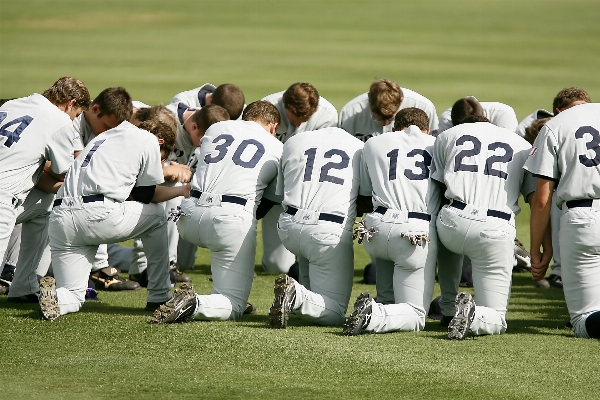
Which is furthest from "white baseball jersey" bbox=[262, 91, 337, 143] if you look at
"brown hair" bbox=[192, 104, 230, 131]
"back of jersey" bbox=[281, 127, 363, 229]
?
"back of jersey" bbox=[281, 127, 363, 229]

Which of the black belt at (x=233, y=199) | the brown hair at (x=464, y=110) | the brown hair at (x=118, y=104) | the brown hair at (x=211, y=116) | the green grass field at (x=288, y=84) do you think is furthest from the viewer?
the brown hair at (x=211, y=116)

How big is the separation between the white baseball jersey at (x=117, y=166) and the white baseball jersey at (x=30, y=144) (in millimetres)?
199

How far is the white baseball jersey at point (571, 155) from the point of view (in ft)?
22.9

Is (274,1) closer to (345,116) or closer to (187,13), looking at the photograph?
(187,13)

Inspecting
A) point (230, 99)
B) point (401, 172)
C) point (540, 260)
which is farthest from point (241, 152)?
point (540, 260)

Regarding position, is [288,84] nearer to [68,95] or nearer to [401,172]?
[68,95]

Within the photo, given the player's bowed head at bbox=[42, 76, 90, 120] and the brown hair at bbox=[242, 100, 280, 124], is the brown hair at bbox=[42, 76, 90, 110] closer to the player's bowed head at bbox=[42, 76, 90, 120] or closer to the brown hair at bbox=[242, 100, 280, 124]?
the player's bowed head at bbox=[42, 76, 90, 120]

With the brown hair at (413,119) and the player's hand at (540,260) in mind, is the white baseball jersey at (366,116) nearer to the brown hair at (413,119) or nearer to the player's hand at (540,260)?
the brown hair at (413,119)

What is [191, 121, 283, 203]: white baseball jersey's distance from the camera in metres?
7.63

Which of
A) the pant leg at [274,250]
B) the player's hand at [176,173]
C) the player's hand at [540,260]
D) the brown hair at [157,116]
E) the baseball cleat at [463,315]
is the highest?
the brown hair at [157,116]

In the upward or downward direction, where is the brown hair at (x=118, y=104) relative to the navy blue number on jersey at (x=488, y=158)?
upward

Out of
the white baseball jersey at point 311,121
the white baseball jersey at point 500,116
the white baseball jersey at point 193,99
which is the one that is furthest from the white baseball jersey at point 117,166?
the white baseball jersey at point 500,116

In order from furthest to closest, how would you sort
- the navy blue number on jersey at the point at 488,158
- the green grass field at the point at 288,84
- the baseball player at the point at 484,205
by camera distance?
the navy blue number on jersey at the point at 488,158 < the baseball player at the point at 484,205 < the green grass field at the point at 288,84

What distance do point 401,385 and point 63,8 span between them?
52338 mm
